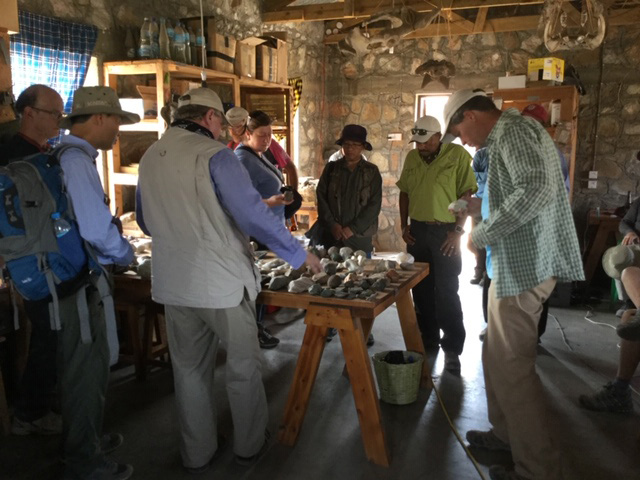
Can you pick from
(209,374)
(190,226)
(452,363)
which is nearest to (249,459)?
(209,374)

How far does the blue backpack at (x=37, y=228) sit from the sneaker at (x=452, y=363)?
233cm

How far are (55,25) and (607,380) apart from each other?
425 centimetres

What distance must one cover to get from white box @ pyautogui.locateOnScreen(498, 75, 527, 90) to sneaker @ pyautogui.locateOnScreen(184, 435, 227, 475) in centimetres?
511

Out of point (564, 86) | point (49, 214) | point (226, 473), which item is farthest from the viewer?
point (564, 86)

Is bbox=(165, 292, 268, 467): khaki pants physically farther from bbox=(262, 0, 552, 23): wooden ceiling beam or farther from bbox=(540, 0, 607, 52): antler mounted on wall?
bbox=(262, 0, 552, 23): wooden ceiling beam

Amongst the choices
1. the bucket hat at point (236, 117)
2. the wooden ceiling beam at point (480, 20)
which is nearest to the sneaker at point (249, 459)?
the bucket hat at point (236, 117)

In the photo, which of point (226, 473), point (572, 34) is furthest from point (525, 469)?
point (572, 34)

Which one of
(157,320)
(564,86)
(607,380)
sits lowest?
(607,380)

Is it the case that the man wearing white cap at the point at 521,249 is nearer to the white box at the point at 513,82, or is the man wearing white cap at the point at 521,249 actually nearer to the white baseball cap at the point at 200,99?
the white baseball cap at the point at 200,99

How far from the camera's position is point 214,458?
2.58 metres

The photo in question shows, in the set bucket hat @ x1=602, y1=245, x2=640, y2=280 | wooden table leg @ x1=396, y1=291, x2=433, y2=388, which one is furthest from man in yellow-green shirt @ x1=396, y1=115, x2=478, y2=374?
bucket hat @ x1=602, y1=245, x2=640, y2=280

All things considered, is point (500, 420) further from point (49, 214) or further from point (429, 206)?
point (49, 214)

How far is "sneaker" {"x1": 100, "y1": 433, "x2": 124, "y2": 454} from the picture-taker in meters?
2.68

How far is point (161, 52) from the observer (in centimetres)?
429
